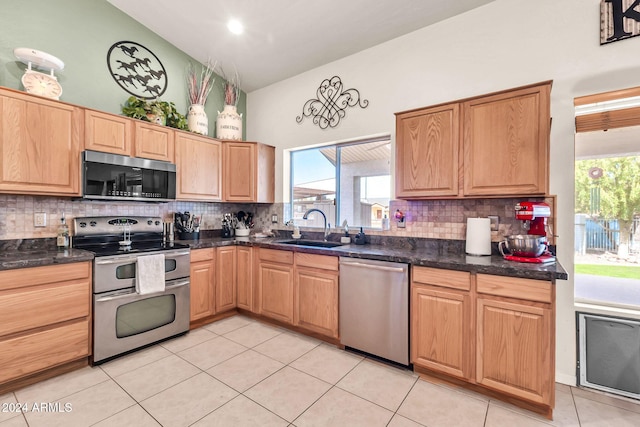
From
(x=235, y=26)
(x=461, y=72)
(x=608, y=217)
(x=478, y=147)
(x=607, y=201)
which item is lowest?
(x=608, y=217)

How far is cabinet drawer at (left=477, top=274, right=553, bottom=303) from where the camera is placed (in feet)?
5.56

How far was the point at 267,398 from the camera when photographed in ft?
6.26

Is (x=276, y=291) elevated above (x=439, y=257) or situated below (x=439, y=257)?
below

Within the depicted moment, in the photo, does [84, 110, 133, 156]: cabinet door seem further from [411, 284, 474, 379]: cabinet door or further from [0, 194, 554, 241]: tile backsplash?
[411, 284, 474, 379]: cabinet door

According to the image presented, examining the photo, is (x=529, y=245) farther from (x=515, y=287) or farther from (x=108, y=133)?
(x=108, y=133)

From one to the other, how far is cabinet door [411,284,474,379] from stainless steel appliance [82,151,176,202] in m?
2.65

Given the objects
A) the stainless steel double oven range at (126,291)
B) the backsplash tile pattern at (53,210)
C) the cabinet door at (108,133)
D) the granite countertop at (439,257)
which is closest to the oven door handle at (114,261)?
the stainless steel double oven range at (126,291)

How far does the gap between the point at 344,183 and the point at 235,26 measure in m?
2.06

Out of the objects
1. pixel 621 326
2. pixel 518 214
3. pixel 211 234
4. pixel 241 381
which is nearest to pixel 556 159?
pixel 518 214

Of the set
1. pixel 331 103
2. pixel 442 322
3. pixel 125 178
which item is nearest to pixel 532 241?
pixel 442 322

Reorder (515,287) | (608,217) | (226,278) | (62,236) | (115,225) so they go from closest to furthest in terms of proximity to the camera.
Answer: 1. (515,287)
2. (608,217)
3. (62,236)
4. (115,225)
5. (226,278)

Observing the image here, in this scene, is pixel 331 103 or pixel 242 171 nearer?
pixel 331 103

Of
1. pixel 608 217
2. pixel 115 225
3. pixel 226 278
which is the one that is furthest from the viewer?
→ pixel 226 278

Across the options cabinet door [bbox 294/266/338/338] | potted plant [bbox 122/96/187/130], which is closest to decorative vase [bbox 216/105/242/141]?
potted plant [bbox 122/96/187/130]
